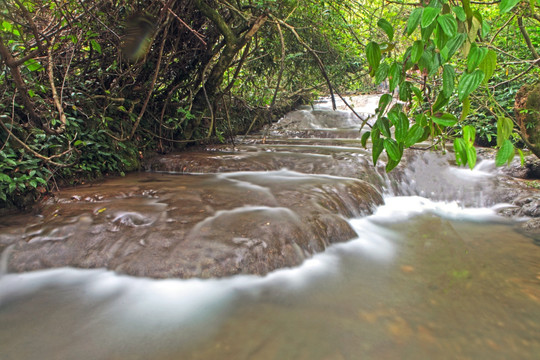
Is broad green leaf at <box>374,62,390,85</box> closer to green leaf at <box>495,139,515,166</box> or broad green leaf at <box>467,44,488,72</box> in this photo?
broad green leaf at <box>467,44,488,72</box>

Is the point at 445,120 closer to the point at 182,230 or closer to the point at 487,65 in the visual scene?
the point at 487,65

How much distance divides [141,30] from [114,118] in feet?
4.63

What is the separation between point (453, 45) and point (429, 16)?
109 millimetres

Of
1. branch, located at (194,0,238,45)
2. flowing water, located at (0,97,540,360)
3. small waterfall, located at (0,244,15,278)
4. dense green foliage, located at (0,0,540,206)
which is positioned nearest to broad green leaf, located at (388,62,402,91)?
dense green foliage, located at (0,0,540,206)

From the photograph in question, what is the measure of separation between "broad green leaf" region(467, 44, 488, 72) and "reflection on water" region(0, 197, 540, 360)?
57.4 inches

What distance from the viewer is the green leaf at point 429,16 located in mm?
768

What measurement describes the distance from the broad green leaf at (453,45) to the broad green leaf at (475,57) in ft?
0.12

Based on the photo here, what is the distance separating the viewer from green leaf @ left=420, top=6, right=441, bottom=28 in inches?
30.2

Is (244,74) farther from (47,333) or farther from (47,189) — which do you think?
Answer: (47,333)

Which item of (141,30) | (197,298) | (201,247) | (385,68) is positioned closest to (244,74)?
(141,30)

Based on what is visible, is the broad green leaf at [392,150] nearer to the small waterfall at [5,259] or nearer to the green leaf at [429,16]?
the green leaf at [429,16]

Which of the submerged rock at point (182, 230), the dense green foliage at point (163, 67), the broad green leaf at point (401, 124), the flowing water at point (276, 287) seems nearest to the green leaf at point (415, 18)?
the dense green foliage at point (163, 67)

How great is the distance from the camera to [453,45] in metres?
0.82

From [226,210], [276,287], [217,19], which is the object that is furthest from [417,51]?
[217,19]
